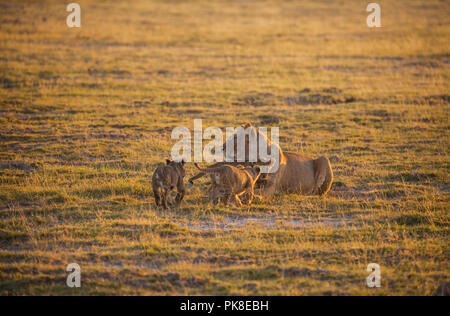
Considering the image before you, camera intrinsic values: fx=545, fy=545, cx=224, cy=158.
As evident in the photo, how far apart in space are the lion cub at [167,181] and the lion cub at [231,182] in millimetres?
360

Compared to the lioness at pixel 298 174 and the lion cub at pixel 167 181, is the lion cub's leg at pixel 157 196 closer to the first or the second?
the lion cub at pixel 167 181

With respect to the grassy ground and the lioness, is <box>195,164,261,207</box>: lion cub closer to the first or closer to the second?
the grassy ground

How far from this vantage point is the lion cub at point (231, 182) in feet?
29.9

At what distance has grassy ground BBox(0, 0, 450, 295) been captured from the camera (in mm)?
6801

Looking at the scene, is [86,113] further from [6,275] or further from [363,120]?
[6,275]

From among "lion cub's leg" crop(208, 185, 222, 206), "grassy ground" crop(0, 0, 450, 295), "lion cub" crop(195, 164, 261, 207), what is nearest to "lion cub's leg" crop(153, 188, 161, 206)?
"grassy ground" crop(0, 0, 450, 295)

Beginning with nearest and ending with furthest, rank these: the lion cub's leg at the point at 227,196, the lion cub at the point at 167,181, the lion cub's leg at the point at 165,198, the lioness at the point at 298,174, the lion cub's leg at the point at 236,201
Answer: the lion cub at the point at 167,181 → the lion cub's leg at the point at 165,198 → the lion cub's leg at the point at 227,196 → the lion cub's leg at the point at 236,201 → the lioness at the point at 298,174

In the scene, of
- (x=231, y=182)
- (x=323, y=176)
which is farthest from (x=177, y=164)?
(x=323, y=176)

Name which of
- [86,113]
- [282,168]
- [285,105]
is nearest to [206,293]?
[282,168]

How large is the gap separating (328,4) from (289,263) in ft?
150

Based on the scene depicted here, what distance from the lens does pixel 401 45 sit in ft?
92.3

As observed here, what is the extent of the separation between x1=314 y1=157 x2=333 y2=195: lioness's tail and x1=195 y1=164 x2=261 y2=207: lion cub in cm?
130

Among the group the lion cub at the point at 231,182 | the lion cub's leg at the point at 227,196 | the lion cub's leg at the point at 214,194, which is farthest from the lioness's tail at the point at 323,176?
the lion cub's leg at the point at 214,194

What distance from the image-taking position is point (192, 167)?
1182 cm
